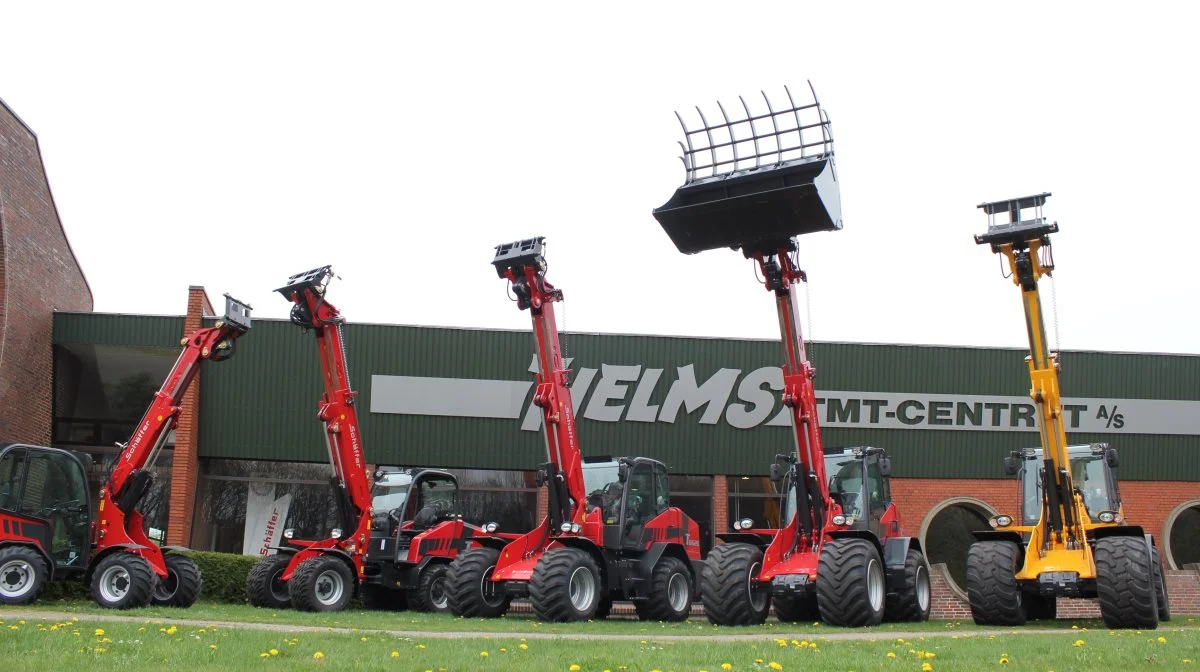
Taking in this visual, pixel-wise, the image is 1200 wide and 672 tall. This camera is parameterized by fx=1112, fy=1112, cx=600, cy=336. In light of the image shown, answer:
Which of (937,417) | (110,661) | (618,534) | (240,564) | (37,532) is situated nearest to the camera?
(110,661)

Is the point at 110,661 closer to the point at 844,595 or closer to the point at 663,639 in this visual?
the point at 663,639

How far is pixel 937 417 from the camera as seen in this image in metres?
25.6

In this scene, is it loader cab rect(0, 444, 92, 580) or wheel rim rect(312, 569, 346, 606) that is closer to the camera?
loader cab rect(0, 444, 92, 580)

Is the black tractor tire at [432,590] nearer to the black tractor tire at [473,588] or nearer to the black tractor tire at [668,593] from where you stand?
the black tractor tire at [473,588]

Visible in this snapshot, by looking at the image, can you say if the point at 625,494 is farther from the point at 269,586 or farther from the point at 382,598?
the point at 269,586

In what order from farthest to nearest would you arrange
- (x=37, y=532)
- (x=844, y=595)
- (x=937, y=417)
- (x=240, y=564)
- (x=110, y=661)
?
1. (x=937, y=417)
2. (x=240, y=564)
3. (x=37, y=532)
4. (x=844, y=595)
5. (x=110, y=661)

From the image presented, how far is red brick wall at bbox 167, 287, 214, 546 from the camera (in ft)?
77.5

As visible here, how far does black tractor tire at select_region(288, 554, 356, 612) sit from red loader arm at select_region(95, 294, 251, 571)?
198 cm

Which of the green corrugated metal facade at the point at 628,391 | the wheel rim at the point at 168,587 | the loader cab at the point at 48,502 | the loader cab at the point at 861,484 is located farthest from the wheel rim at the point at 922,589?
the loader cab at the point at 48,502

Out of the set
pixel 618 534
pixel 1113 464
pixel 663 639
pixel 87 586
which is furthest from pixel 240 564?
pixel 1113 464

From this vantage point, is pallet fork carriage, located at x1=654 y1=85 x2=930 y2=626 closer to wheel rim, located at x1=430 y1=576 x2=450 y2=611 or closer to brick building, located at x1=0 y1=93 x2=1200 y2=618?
wheel rim, located at x1=430 y1=576 x2=450 y2=611

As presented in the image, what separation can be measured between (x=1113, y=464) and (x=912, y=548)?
3.38 meters

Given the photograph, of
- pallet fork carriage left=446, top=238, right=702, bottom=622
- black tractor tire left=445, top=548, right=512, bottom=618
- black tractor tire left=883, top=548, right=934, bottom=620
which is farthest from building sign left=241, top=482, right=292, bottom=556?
black tractor tire left=883, top=548, right=934, bottom=620

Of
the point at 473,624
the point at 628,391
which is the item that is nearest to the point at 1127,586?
the point at 473,624
